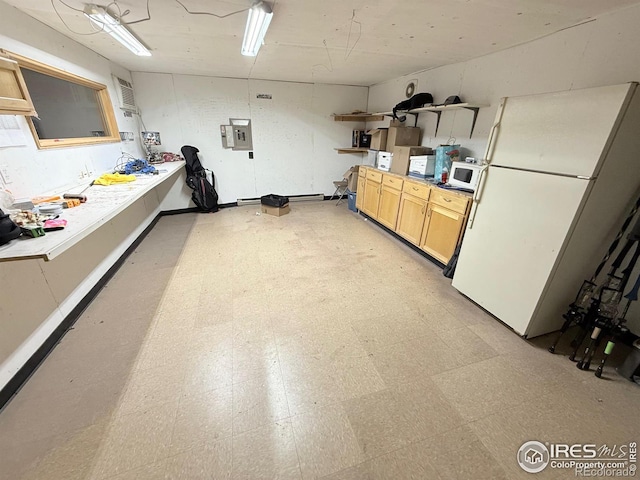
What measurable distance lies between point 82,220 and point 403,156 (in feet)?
11.9

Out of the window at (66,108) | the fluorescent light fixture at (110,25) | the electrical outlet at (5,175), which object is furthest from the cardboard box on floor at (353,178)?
the electrical outlet at (5,175)

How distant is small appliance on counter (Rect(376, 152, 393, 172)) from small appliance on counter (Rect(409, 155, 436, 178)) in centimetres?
51

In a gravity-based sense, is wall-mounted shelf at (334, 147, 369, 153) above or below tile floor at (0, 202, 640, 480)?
above

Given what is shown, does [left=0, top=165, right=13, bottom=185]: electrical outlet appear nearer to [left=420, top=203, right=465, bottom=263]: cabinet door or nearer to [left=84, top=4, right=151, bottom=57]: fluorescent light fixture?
[left=84, top=4, right=151, bottom=57]: fluorescent light fixture

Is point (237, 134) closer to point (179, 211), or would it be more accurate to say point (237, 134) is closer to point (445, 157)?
point (179, 211)

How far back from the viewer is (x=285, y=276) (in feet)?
9.43

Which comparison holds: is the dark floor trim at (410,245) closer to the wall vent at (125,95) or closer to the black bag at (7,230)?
the black bag at (7,230)

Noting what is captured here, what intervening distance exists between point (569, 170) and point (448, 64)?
2482 mm

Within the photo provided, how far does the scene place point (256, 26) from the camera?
7.01 ft

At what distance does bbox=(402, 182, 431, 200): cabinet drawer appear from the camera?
10.5 ft

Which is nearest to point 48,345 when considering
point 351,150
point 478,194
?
point 478,194

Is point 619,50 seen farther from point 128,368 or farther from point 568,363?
point 128,368

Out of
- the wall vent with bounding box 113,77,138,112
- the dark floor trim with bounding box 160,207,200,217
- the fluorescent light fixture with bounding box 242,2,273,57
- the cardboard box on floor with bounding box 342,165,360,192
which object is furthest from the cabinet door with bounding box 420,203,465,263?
the wall vent with bounding box 113,77,138,112

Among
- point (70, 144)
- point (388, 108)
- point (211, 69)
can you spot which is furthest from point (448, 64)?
point (70, 144)
